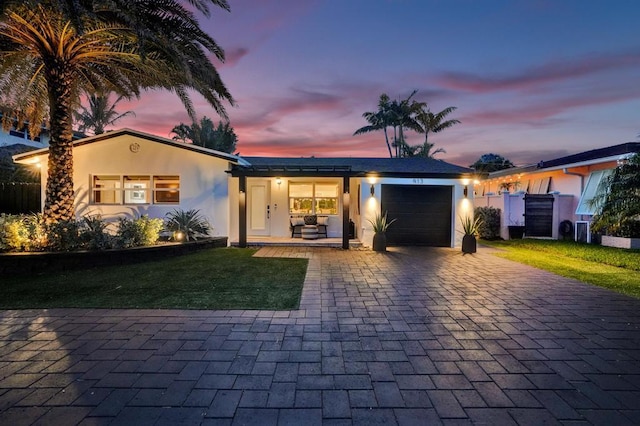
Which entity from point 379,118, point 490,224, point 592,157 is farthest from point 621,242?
point 379,118

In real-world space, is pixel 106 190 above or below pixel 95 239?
above

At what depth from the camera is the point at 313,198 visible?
1342 cm

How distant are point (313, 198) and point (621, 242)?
10.9 metres

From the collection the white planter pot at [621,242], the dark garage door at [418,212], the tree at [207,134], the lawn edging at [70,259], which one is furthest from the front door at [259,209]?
the tree at [207,134]

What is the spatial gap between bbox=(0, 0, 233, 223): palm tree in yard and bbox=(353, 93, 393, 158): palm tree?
2247 cm

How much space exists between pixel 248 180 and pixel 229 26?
210 inches

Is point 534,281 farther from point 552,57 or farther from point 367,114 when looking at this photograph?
point 367,114

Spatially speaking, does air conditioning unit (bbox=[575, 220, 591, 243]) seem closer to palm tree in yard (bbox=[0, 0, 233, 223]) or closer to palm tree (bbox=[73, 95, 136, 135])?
palm tree in yard (bbox=[0, 0, 233, 223])

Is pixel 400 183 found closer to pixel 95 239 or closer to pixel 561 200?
pixel 561 200

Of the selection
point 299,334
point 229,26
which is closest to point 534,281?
point 299,334

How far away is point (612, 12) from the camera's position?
10484 mm

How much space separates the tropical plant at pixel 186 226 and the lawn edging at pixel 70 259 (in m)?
1.22

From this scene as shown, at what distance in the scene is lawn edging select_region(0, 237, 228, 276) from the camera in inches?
282

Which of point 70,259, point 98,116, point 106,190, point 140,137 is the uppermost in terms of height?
point 98,116
